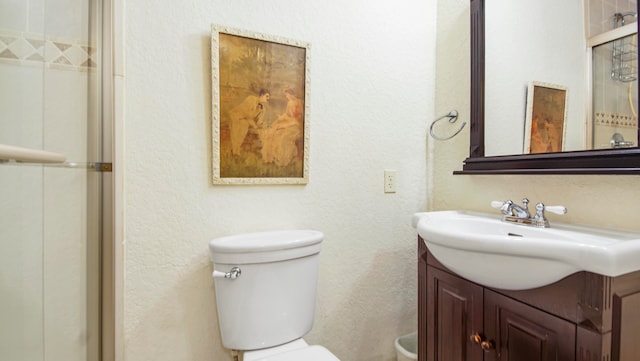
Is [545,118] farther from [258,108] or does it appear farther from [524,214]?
[258,108]

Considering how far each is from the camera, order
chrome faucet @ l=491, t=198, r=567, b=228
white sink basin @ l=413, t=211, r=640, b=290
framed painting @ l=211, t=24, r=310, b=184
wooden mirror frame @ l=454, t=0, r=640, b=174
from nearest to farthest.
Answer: white sink basin @ l=413, t=211, r=640, b=290 < wooden mirror frame @ l=454, t=0, r=640, b=174 < chrome faucet @ l=491, t=198, r=567, b=228 < framed painting @ l=211, t=24, r=310, b=184

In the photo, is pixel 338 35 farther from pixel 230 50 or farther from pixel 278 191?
pixel 278 191

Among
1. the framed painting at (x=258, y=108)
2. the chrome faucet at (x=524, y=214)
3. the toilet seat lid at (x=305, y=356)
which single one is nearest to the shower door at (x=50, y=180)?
the framed painting at (x=258, y=108)

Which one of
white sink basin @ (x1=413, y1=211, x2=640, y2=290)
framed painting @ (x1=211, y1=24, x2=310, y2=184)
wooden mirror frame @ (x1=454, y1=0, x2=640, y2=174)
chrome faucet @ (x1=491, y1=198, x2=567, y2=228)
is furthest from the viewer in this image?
framed painting @ (x1=211, y1=24, x2=310, y2=184)

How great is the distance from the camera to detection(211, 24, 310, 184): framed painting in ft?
3.66

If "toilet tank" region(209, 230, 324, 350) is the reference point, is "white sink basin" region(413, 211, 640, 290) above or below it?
above

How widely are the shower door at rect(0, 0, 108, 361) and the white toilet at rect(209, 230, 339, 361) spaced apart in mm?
402

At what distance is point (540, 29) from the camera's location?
1097mm

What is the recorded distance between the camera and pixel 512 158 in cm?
114

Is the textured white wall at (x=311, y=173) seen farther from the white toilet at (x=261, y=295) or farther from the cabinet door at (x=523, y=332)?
the cabinet door at (x=523, y=332)

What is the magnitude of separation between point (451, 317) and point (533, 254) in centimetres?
44

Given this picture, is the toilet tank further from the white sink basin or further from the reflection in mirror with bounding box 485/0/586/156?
the reflection in mirror with bounding box 485/0/586/156

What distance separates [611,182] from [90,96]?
64.6 inches

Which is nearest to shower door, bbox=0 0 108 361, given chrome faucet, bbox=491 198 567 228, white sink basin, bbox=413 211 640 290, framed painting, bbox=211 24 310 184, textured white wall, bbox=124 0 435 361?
textured white wall, bbox=124 0 435 361
